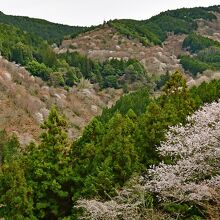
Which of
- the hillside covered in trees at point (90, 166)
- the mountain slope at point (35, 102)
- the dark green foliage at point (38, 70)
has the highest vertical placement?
the hillside covered in trees at point (90, 166)

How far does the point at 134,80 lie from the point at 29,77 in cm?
3044

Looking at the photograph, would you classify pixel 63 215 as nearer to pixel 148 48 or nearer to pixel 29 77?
pixel 29 77

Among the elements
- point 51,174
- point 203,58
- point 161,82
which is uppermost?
point 51,174

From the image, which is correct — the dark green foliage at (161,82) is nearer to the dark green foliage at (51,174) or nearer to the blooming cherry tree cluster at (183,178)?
the dark green foliage at (51,174)

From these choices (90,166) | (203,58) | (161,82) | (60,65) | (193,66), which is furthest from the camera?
(203,58)

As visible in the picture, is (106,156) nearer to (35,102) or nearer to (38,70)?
(35,102)

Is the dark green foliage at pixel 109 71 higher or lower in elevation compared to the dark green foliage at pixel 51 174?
lower

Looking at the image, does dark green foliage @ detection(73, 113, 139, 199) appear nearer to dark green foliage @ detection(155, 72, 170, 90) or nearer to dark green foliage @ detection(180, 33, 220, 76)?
dark green foliage @ detection(155, 72, 170, 90)

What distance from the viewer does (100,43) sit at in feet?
593

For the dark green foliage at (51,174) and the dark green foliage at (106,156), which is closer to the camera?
the dark green foliage at (106,156)

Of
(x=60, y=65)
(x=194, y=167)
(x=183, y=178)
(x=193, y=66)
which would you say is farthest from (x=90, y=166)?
(x=193, y=66)

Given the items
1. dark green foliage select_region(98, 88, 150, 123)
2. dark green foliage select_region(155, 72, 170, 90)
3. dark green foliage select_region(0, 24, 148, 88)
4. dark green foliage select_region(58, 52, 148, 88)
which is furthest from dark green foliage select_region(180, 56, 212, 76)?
dark green foliage select_region(98, 88, 150, 123)

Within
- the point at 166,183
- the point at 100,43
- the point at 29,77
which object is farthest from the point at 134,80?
the point at 166,183

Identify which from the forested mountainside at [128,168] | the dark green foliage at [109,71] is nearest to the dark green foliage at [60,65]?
the dark green foliage at [109,71]
